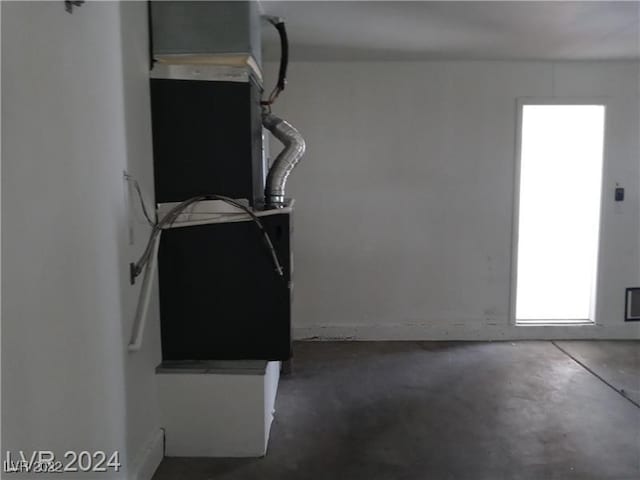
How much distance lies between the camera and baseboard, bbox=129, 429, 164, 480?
88.3 inches

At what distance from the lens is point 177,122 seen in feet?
8.30

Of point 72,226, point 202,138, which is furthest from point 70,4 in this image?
point 202,138

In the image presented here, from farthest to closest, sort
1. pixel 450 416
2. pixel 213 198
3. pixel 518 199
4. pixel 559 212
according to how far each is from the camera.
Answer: pixel 559 212
pixel 518 199
pixel 450 416
pixel 213 198

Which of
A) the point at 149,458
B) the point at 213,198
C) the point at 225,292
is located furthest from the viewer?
the point at 225,292

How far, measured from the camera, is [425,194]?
4457 millimetres

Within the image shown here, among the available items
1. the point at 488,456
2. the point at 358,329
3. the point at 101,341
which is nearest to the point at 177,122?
the point at 101,341

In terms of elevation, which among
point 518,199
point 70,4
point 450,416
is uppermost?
point 70,4

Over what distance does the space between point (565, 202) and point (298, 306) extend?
2.70 meters

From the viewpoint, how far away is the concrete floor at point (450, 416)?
2525mm

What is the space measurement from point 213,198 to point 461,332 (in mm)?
2896

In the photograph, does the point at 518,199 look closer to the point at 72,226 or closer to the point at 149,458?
the point at 149,458

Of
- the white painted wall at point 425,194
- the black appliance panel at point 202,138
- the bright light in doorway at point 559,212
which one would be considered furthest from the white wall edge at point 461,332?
the black appliance panel at point 202,138

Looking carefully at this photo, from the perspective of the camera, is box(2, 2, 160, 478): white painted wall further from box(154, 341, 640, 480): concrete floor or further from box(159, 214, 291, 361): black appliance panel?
box(154, 341, 640, 480): concrete floor

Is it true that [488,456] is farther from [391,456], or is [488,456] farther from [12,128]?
[12,128]
